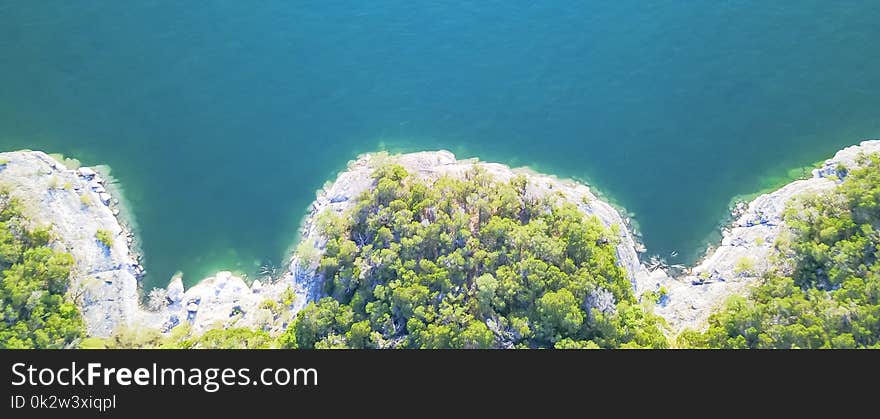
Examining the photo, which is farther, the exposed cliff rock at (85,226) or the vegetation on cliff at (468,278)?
the exposed cliff rock at (85,226)

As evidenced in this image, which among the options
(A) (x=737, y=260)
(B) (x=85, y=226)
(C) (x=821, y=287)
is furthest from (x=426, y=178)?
(C) (x=821, y=287)

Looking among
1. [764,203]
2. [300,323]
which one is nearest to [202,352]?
[300,323]

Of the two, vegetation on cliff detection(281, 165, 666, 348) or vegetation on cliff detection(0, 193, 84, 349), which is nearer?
vegetation on cliff detection(281, 165, 666, 348)

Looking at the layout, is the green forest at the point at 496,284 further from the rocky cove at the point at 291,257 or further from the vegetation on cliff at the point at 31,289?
the rocky cove at the point at 291,257

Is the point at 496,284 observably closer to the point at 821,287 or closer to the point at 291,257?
the point at 291,257

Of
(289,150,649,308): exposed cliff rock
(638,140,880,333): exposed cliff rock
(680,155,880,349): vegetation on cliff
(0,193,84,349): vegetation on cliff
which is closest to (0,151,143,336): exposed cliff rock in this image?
(0,193,84,349): vegetation on cliff

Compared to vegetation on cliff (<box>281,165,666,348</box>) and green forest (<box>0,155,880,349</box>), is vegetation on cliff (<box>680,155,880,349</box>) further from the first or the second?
vegetation on cliff (<box>281,165,666,348</box>)

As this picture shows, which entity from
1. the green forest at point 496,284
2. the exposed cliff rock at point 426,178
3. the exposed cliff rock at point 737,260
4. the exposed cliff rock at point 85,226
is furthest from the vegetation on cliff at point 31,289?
the exposed cliff rock at point 737,260
